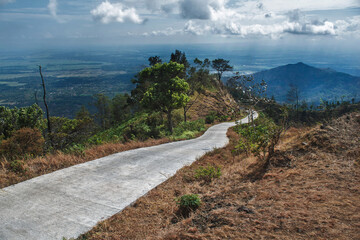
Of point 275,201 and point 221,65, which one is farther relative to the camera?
point 221,65

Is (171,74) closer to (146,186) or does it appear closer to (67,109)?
(146,186)

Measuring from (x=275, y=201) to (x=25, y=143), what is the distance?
43.0 feet

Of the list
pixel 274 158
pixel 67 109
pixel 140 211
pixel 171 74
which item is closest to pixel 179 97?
pixel 171 74

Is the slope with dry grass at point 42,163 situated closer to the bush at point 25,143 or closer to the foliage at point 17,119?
the bush at point 25,143

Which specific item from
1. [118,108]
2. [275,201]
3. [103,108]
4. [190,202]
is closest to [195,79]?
[118,108]

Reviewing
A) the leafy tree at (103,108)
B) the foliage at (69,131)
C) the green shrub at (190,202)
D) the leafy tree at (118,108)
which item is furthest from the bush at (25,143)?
the leafy tree at (103,108)

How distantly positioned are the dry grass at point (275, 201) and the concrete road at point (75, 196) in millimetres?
376

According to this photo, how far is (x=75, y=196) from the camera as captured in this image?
5.30 metres

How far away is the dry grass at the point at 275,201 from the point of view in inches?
137

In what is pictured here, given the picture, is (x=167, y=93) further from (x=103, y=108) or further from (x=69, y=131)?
(x=103, y=108)


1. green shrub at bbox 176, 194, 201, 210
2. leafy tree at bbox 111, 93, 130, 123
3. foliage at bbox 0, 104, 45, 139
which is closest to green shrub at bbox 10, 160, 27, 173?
green shrub at bbox 176, 194, 201, 210

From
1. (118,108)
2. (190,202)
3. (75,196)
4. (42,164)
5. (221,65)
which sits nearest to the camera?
(190,202)

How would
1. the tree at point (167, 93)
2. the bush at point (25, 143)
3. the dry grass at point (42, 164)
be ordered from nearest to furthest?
the dry grass at point (42, 164) → the bush at point (25, 143) → the tree at point (167, 93)

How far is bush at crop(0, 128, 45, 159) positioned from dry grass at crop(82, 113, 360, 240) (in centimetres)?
944
